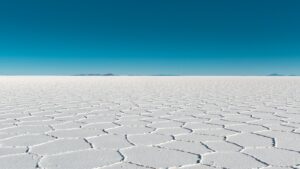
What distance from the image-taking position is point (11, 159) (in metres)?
1.54

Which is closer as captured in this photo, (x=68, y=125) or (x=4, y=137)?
(x=4, y=137)

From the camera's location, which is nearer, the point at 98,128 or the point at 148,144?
the point at 148,144

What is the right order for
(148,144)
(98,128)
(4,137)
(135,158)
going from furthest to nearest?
(98,128) < (4,137) < (148,144) < (135,158)

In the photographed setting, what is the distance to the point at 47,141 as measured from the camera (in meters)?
1.93

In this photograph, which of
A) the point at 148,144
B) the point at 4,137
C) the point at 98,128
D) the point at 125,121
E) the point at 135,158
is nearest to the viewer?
the point at 135,158

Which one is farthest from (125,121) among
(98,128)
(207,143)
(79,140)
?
(207,143)

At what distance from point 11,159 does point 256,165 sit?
982 millimetres

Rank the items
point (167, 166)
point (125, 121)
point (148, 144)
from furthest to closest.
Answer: point (125, 121) < point (148, 144) < point (167, 166)

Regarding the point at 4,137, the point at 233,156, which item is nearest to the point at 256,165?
the point at 233,156

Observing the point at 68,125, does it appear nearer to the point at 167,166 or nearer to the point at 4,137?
the point at 4,137

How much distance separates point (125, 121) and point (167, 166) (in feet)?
4.16

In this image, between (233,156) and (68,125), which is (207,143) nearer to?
(233,156)

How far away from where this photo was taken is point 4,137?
6.61 feet

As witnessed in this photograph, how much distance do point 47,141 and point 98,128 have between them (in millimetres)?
475
